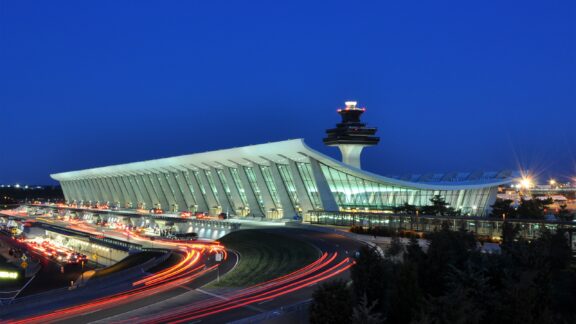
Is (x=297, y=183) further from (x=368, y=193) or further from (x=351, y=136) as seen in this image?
(x=351, y=136)

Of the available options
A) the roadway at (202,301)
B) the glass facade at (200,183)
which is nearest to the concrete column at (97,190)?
the glass facade at (200,183)

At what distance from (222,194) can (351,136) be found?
82.1 ft

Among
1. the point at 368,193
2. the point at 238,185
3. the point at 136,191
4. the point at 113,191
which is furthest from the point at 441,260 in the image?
the point at 113,191

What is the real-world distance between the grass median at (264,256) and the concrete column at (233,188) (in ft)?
84.8

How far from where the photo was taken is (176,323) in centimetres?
1888

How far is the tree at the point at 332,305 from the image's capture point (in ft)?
54.0

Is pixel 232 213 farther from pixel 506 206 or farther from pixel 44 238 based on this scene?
pixel 506 206

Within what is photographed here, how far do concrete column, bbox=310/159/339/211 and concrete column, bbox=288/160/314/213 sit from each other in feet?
7.83

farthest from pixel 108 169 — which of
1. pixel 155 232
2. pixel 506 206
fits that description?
pixel 506 206

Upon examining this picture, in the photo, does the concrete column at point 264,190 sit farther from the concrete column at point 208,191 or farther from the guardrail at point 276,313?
the guardrail at point 276,313

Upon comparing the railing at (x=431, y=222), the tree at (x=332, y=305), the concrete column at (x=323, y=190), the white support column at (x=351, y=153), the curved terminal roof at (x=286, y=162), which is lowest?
the tree at (x=332, y=305)

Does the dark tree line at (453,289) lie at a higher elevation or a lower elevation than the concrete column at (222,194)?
lower

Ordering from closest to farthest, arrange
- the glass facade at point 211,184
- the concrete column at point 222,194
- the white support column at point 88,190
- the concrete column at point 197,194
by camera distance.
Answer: the concrete column at point 222,194 < the glass facade at point 211,184 < the concrete column at point 197,194 < the white support column at point 88,190

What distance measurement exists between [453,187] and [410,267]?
4901cm
